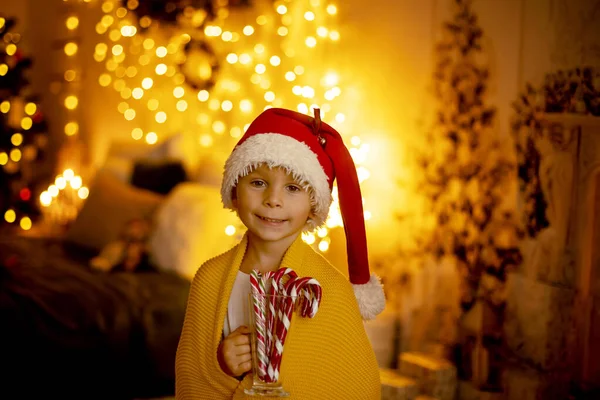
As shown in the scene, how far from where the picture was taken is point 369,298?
4.72ft

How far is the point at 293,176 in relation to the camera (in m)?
1.33

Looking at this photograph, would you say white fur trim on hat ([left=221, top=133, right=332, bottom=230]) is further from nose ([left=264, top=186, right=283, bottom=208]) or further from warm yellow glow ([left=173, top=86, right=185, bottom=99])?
warm yellow glow ([left=173, top=86, right=185, bottom=99])

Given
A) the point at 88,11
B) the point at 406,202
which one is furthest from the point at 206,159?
the point at 88,11

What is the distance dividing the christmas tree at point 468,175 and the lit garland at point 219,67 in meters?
0.37

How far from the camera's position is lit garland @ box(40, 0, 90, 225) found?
4645 mm

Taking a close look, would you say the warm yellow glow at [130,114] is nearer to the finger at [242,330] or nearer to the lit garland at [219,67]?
the lit garland at [219,67]

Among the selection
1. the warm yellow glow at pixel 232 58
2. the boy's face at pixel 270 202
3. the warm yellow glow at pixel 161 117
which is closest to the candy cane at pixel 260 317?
the boy's face at pixel 270 202

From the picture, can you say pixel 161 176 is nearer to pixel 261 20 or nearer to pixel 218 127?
pixel 218 127

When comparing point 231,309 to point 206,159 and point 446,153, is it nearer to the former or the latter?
point 446,153

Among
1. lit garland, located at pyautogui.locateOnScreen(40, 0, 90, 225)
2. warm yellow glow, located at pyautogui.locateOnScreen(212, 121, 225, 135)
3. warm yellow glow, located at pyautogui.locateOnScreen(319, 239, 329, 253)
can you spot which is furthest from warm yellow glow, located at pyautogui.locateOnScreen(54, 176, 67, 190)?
warm yellow glow, located at pyautogui.locateOnScreen(319, 239, 329, 253)

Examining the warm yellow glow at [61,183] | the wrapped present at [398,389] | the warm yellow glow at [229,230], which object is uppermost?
the warm yellow glow at [61,183]

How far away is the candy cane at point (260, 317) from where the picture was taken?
117 centimetres

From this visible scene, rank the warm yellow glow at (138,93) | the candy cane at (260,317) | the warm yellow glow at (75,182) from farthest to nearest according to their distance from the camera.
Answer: the warm yellow glow at (75,182) < the warm yellow glow at (138,93) < the candy cane at (260,317)

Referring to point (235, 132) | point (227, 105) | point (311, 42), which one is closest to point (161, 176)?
point (235, 132)
